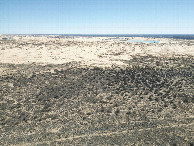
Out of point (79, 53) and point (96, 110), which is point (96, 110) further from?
point (79, 53)

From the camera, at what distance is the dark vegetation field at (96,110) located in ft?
40.3

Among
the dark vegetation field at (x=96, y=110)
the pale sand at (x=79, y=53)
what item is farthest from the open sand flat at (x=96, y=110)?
the pale sand at (x=79, y=53)

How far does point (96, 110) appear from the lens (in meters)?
16.3

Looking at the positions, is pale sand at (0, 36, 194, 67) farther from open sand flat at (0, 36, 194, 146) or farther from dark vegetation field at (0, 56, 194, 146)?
dark vegetation field at (0, 56, 194, 146)

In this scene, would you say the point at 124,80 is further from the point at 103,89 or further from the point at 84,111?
the point at 84,111

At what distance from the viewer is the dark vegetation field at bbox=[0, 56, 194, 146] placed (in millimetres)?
12281

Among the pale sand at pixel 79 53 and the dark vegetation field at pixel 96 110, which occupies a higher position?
the pale sand at pixel 79 53

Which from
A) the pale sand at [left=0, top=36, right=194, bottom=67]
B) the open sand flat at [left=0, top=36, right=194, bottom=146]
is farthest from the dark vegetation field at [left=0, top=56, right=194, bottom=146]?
the pale sand at [left=0, top=36, right=194, bottom=67]

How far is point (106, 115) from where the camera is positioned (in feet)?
50.4

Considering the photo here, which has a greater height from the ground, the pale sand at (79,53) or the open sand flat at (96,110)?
the pale sand at (79,53)

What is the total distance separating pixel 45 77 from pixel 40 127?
14.3 m

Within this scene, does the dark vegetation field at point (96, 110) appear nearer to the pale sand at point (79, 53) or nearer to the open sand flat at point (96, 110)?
the open sand flat at point (96, 110)

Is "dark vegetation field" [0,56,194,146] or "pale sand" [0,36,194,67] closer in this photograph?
"dark vegetation field" [0,56,194,146]

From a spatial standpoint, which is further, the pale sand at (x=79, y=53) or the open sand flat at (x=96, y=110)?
the pale sand at (x=79, y=53)
